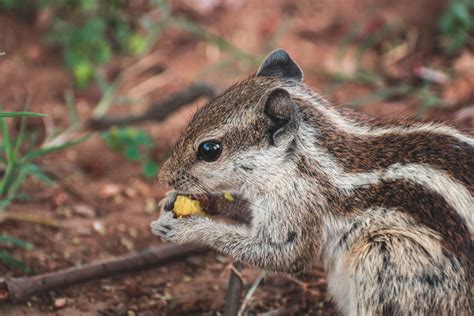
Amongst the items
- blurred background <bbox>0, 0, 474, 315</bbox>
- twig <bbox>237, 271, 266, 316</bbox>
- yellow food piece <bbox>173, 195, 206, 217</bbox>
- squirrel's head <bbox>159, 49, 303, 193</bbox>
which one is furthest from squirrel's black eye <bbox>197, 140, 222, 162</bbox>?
blurred background <bbox>0, 0, 474, 315</bbox>

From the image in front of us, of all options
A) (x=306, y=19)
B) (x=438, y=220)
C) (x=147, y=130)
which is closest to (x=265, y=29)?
(x=306, y=19)

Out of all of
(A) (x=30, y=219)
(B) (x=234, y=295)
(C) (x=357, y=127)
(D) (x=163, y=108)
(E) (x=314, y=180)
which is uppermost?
(D) (x=163, y=108)

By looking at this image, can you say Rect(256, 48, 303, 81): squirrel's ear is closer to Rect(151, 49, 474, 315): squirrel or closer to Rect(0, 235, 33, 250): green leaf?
Rect(151, 49, 474, 315): squirrel

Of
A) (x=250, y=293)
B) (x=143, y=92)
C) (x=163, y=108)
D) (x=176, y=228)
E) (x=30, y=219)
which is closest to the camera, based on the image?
(x=176, y=228)

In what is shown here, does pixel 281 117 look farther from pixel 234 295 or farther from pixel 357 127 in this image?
pixel 234 295

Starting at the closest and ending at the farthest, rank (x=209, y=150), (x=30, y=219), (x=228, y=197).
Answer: (x=209, y=150) → (x=228, y=197) → (x=30, y=219)

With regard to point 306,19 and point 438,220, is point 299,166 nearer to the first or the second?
point 438,220

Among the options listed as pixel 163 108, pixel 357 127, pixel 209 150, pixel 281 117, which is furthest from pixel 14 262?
pixel 357 127
